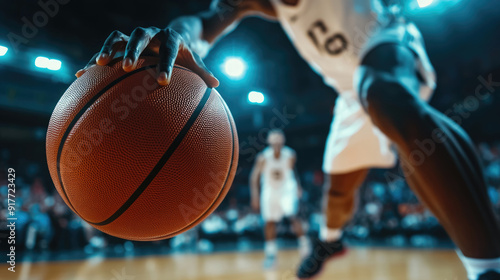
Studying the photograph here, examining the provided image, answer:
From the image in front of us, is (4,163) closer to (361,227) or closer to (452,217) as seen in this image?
(361,227)

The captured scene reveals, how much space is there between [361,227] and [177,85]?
294 inches

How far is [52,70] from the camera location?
341 inches

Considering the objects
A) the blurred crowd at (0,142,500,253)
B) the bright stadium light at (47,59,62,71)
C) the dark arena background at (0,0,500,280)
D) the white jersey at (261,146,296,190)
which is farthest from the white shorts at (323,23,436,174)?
the bright stadium light at (47,59,62,71)

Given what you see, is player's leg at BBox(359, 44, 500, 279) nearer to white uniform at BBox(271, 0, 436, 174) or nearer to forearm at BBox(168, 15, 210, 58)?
white uniform at BBox(271, 0, 436, 174)

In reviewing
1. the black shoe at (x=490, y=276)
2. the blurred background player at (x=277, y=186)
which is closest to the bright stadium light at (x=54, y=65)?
the blurred background player at (x=277, y=186)

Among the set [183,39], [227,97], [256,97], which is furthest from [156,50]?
[256,97]

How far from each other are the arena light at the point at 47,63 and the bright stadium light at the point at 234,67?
419 cm

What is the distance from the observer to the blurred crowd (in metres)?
6.16

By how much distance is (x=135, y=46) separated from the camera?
83cm

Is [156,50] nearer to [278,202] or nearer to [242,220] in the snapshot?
[278,202]

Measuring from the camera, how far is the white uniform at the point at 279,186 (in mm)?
4828

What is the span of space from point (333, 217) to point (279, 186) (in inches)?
122

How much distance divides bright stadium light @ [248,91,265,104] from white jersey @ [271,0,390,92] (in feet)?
32.1

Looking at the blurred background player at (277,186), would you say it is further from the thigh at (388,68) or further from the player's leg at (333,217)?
the thigh at (388,68)
